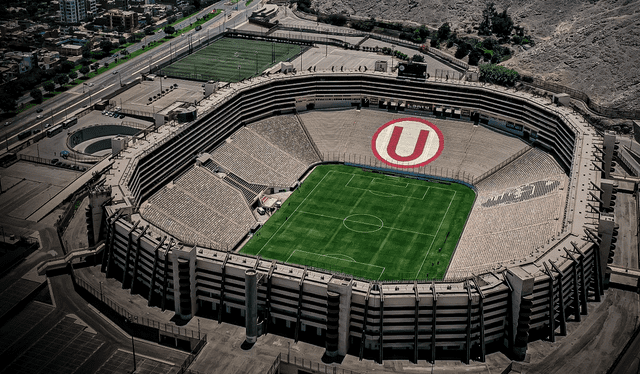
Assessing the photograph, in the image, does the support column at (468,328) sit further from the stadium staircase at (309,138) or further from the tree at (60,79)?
the tree at (60,79)

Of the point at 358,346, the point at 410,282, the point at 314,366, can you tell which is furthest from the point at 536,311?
the point at 314,366

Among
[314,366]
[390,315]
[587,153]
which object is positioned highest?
[587,153]

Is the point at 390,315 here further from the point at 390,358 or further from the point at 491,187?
the point at 491,187

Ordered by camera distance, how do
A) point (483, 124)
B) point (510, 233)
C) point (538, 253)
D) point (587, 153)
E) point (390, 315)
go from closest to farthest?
point (390, 315) → point (538, 253) → point (510, 233) → point (587, 153) → point (483, 124)

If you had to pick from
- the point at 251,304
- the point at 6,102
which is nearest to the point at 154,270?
the point at 251,304

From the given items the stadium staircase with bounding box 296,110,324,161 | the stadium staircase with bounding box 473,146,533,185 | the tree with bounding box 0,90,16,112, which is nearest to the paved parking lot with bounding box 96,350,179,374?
the stadium staircase with bounding box 296,110,324,161

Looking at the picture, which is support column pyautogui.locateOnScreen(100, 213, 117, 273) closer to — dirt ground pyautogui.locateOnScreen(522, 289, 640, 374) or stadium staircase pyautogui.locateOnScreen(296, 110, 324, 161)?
stadium staircase pyautogui.locateOnScreen(296, 110, 324, 161)
